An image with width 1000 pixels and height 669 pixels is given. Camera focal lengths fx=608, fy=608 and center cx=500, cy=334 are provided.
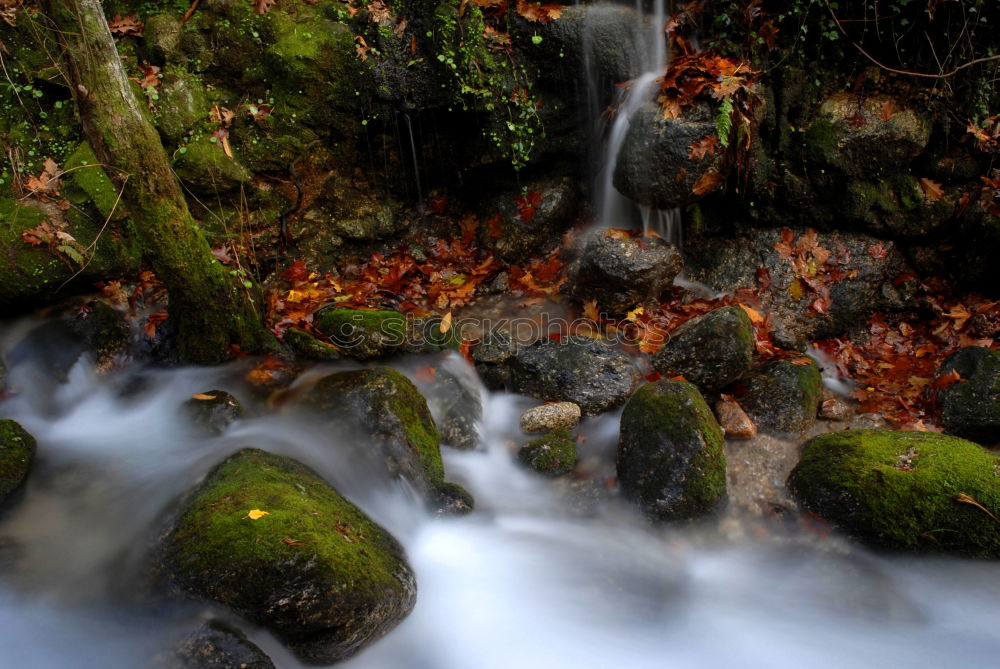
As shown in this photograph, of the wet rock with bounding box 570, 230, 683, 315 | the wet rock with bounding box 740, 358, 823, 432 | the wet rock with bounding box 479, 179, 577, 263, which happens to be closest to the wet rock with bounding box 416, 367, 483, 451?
the wet rock with bounding box 570, 230, 683, 315

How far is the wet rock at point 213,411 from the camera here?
4.52 meters

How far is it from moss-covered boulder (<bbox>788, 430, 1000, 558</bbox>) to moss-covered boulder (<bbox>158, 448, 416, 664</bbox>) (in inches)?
114

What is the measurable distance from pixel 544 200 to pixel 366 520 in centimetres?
439

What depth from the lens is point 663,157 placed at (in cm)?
585

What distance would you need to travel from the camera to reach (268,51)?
616 cm

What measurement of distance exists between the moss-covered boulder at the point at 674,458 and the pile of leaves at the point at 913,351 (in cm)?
184

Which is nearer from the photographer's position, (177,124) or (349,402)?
(349,402)

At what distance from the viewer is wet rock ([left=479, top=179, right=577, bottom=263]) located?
700 centimetres

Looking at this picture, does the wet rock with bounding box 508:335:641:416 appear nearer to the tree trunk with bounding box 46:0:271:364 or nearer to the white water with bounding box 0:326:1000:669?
the white water with bounding box 0:326:1000:669

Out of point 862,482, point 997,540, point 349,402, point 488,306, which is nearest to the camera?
point 997,540

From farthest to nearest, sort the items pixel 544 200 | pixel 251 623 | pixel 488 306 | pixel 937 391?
pixel 544 200 < pixel 488 306 < pixel 937 391 < pixel 251 623

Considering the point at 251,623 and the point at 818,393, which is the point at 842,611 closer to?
the point at 818,393

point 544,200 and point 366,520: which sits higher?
point 544,200

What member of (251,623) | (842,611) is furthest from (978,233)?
(251,623)
